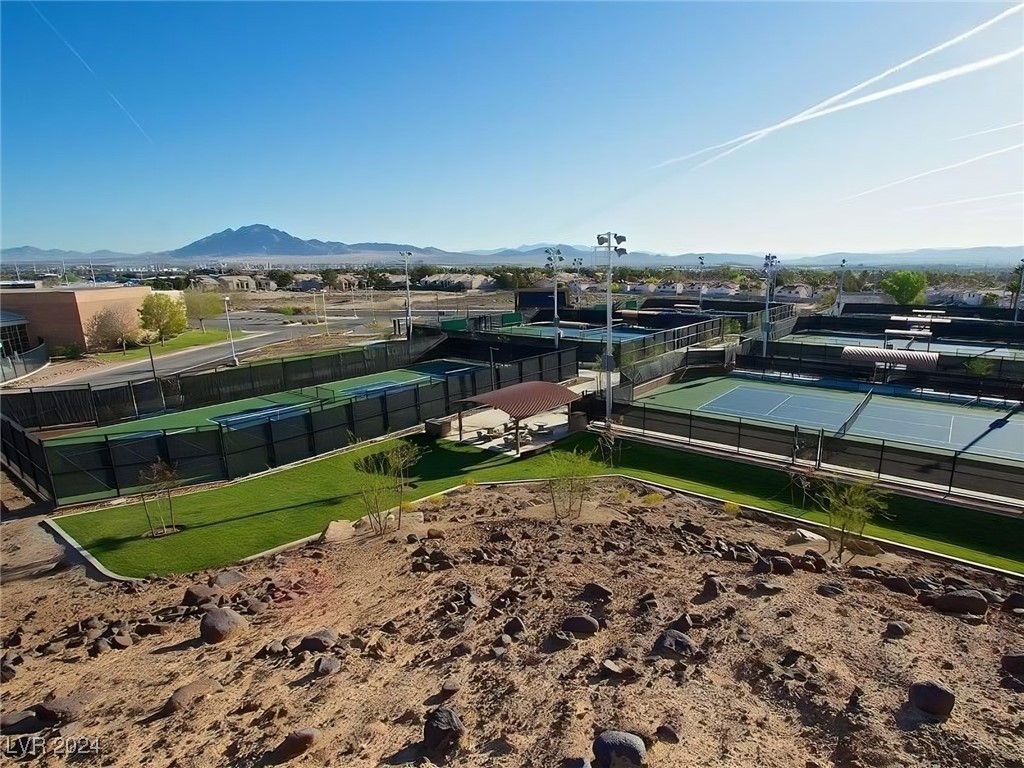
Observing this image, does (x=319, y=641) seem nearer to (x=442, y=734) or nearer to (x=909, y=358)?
(x=442, y=734)

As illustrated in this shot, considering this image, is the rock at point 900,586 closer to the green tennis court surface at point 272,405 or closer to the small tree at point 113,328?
the green tennis court surface at point 272,405

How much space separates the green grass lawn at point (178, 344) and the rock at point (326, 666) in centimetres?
4742

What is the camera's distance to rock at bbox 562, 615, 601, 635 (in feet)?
28.3

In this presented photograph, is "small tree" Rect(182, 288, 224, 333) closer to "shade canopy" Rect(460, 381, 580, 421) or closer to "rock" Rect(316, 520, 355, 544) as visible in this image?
"shade canopy" Rect(460, 381, 580, 421)

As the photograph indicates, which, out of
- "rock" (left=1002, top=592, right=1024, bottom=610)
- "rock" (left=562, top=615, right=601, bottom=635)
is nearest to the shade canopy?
"rock" (left=562, top=615, right=601, bottom=635)

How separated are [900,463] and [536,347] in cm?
2273

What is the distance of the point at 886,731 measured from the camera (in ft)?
20.3

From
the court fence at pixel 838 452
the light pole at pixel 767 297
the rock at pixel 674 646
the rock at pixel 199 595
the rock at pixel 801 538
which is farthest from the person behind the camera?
the light pole at pixel 767 297

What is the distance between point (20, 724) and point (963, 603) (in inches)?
558

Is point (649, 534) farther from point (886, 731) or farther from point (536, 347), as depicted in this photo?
point (536, 347)

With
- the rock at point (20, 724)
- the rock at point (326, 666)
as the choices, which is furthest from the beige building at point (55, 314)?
the rock at point (326, 666)

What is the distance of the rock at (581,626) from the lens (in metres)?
8.62

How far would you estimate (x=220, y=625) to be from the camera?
9516 millimetres

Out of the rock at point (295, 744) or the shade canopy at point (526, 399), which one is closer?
the rock at point (295, 744)
